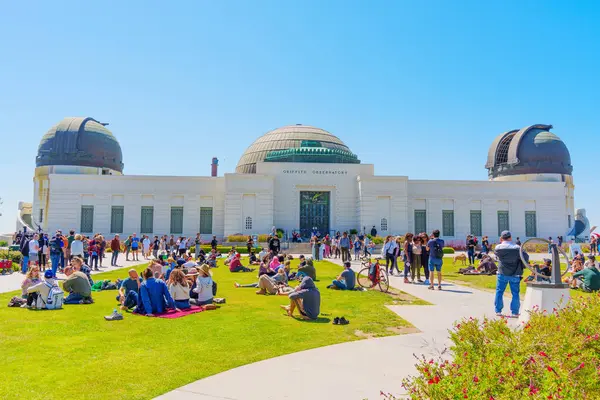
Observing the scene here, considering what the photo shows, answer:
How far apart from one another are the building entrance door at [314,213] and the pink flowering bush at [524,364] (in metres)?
36.0

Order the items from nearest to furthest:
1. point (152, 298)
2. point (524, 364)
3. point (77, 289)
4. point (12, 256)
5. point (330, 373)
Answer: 1. point (524, 364)
2. point (330, 373)
3. point (152, 298)
4. point (77, 289)
5. point (12, 256)

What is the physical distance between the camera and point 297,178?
1652 inches

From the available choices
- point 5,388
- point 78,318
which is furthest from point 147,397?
point 78,318

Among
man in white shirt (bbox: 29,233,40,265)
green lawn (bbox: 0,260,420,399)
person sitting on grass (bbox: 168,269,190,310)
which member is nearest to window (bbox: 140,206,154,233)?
man in white shirt (bbox: 29,233,40,265)

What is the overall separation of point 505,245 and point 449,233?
117 feet

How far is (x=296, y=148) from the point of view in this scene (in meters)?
48.9

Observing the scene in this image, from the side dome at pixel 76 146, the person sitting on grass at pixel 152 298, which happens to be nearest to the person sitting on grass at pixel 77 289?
the person sitting on grass at pixel 152 298

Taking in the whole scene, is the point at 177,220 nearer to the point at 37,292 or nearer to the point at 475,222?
the point at 475,222

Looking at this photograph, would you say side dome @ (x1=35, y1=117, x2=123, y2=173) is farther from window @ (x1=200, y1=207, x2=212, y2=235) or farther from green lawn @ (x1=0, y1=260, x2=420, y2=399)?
green lawn @ (x1=0, y1=260, x2=420, y2=399)

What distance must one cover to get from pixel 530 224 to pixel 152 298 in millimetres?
43611

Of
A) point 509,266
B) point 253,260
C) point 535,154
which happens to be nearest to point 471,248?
point 253,260

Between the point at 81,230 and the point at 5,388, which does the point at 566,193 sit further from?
the point at 5,388

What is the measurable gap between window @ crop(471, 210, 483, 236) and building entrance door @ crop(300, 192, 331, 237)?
47.7 feet

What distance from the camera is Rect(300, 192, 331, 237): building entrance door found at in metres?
42.1
